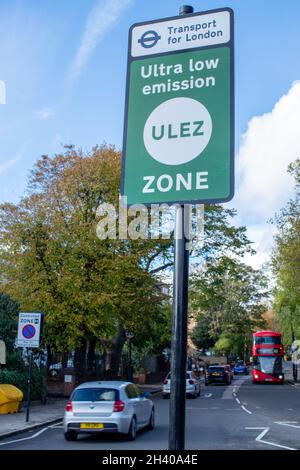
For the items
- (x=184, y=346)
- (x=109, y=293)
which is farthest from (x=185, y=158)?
(x=109, y=293)

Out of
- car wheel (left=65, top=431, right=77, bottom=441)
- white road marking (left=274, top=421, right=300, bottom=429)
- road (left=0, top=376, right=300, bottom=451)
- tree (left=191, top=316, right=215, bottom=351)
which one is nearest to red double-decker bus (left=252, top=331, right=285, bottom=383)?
road (left=0, top=376, right=300, bottom=451)

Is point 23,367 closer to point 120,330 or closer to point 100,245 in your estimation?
point 100,245

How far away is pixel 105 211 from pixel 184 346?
25626mm

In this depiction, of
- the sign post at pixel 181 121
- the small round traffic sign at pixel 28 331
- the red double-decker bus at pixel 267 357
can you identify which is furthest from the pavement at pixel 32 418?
the red double-decker bus at pixel 267 357

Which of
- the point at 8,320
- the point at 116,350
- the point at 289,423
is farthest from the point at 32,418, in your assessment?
the point at 116,350

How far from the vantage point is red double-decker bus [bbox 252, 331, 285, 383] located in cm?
4894

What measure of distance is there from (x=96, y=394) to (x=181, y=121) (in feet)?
39.3

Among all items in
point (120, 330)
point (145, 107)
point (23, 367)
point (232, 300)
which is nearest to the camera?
point (145, 107)

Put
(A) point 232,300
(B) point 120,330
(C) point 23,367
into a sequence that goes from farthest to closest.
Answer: (A) point 232,300 → (B) point 120,330 → (C) point 23,367

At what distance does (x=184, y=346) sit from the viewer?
3346 mm

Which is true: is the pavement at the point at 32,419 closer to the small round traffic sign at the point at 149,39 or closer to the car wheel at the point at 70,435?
the car wheel at the point at 70,435

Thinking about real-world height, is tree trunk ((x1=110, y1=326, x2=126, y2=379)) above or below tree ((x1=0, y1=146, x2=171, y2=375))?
below

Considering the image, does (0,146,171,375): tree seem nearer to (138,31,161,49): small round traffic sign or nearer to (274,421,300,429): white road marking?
(274,421,300,429): white road marking

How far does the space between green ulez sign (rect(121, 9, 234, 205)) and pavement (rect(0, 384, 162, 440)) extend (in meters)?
12.5
